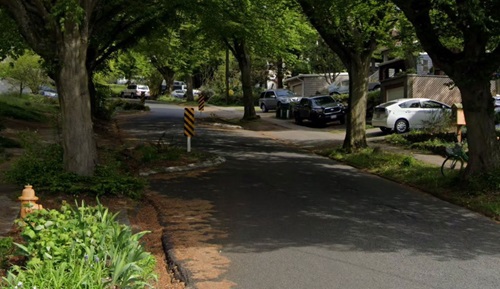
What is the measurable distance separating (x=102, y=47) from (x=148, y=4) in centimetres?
532

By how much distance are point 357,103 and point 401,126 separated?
6.61m

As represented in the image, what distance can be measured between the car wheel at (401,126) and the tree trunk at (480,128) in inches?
501

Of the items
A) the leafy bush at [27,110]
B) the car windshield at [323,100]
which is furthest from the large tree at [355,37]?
the leafy bush at [27,110]

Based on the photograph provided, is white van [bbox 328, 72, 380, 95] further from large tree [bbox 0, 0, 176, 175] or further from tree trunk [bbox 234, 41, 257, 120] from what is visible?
large tree [bbox 0, 0, 176, 175]

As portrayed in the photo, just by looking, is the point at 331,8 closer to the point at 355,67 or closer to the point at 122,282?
the point at 355,67

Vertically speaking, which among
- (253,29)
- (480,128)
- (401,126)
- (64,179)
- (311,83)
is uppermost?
(253,29)

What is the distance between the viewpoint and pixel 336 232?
7.88 meters

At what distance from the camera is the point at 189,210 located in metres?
9.54

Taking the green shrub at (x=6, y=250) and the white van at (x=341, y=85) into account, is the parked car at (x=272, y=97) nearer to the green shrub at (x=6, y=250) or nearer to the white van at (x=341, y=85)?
the white van at (x=341, y=85)

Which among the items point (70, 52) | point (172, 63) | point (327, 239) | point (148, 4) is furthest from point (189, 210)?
point (172, 63)

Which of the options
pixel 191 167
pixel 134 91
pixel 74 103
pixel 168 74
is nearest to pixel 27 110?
pixel 191 167

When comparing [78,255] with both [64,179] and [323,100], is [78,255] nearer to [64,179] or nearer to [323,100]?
[64,179]

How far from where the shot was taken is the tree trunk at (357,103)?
696 inches

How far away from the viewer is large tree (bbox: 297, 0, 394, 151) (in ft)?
53.8
